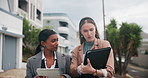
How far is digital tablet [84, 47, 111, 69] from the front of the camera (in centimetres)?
175

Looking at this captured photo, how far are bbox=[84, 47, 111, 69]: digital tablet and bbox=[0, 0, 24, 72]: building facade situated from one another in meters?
9.44

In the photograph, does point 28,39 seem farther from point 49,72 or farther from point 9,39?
point 49,72

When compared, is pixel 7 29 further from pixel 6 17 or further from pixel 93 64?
pixel 93 64

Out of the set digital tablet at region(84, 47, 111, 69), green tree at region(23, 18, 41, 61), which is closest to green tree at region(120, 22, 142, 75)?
green tree at region(23, 18, 41, 61)

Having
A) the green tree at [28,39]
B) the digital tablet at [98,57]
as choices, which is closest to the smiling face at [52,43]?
the digital tablet at [98,57]

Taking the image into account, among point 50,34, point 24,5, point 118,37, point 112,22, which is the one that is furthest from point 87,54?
point 24,5

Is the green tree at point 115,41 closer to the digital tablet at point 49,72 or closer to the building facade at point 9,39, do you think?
the building facade at point 9,39

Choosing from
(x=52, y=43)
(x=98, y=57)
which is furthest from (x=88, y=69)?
(x=52, y=43)

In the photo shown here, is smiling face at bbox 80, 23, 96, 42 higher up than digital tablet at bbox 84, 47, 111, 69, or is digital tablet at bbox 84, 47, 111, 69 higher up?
smiling face at bbox 80, 23, 96, 42

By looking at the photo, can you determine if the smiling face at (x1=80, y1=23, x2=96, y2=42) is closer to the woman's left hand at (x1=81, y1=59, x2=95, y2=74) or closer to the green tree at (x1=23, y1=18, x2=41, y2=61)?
the woman's left hand at (x1=81, y1=59, x2=95, y2=74)

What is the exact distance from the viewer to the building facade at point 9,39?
10.8 meters

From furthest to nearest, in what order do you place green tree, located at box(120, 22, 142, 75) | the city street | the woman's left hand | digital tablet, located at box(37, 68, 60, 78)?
1. the city street
2. green tree, located at box(120, 22, 142, 75)
3. digital tablet, located at box(37, 68, 60, 78)
4. the woman's left hand

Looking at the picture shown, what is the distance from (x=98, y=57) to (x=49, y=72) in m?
0.47

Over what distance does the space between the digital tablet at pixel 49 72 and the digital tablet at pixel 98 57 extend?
0.33 meters
